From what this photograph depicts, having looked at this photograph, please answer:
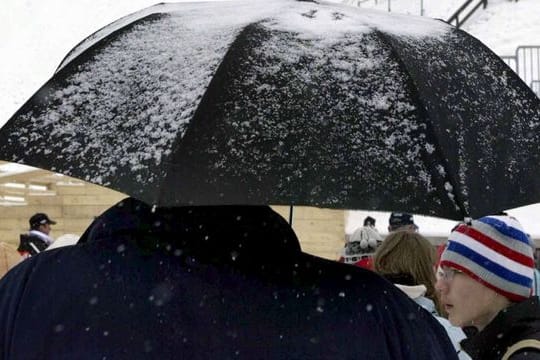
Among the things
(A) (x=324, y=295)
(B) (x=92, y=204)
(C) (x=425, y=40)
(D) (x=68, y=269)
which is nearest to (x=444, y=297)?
(C) (x=425, y=40)

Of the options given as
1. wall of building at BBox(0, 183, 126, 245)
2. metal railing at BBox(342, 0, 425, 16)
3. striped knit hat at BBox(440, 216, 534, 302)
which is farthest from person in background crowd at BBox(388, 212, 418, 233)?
metal railing at BBox(342, 0, 425, 16)

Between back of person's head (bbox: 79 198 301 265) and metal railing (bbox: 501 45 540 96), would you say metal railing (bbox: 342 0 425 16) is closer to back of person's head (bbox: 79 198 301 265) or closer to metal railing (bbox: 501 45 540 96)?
metal railing (bbox: 501 45 540 96)

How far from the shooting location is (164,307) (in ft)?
4.76

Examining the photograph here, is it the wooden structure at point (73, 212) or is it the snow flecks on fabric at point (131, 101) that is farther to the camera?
the wooden structure at point (73, 212)

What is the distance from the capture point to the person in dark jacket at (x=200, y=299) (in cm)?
145

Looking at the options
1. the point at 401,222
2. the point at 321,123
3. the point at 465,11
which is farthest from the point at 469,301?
the point at 465,11

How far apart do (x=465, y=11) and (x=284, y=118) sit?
89.3 feet

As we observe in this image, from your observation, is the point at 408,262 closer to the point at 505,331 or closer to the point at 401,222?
the point at 505,331

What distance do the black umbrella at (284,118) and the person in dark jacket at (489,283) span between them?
757 millimetres

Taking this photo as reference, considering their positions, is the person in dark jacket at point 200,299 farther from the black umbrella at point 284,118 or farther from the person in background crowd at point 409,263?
the person in background crowd at point 409,263

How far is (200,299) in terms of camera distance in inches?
57.6

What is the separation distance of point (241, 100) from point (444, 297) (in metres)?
1.43

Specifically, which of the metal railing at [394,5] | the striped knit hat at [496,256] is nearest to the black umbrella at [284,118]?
the striped knit hat at [496,256]

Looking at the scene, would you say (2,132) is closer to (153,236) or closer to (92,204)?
(153,236)
